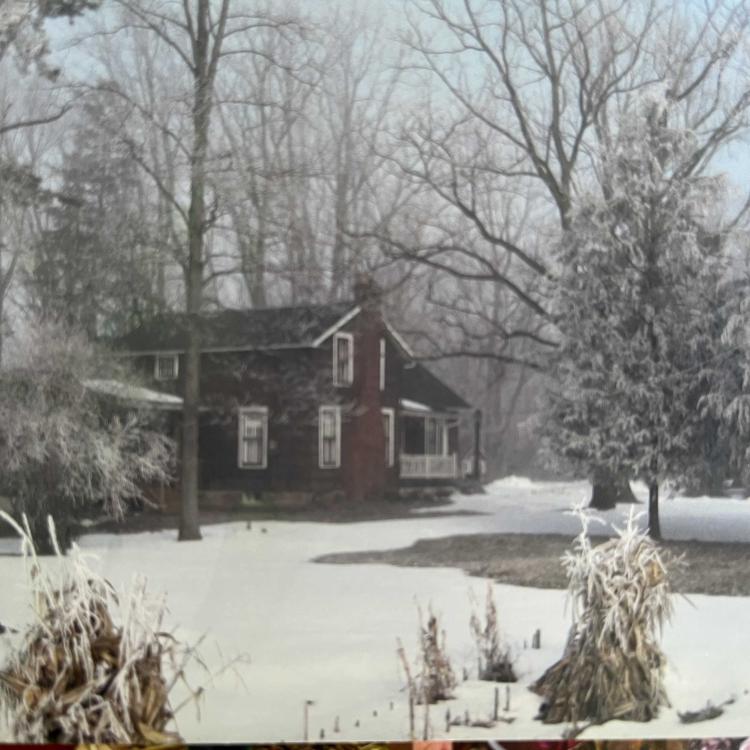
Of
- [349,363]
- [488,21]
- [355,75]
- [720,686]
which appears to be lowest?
[720,686]

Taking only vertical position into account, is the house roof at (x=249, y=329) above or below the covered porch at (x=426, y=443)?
above

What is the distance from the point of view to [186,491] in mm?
2084

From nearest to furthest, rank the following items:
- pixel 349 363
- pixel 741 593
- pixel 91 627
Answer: pixel 91 627
pixel 349 363
pixel 741 593

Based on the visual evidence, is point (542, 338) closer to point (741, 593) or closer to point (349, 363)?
point (349, 363)

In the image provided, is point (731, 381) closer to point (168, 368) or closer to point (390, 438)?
point (390, 438)

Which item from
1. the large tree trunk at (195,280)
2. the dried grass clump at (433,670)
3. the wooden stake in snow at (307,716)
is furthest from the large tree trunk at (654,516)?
the large tree trunk at (195,280)

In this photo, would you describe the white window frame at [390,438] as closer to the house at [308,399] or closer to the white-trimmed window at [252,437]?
the house at [308,399]

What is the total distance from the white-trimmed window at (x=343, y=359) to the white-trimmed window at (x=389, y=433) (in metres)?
0.11

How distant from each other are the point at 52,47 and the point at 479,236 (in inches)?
38.3

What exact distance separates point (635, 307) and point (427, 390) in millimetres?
491

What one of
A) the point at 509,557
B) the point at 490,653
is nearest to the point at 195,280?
the point at 509,557

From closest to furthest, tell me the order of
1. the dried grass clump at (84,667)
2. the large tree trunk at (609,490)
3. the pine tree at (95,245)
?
1. the dried grass clump at (84,667)
2. the pine tree at (95,245)
3. the large tree trunk at (609,490)

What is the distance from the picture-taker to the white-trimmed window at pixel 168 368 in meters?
2.08

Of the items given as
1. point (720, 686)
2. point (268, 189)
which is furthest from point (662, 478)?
point (268, 189)
